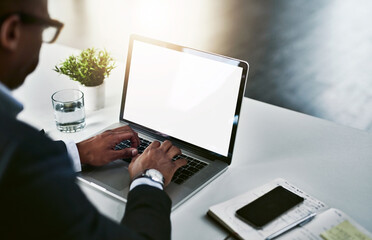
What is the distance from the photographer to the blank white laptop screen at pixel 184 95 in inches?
42.7

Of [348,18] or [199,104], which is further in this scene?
[348,18]

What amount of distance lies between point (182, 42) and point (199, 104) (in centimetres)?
145

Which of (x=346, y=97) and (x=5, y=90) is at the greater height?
(x=5, y=90)

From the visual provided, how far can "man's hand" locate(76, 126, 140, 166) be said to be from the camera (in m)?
1.04

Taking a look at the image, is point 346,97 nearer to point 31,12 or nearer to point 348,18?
point 348,18

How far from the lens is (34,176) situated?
20.6 inches

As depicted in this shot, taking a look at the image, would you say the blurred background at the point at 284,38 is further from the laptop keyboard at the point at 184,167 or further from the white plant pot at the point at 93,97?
the laptop keyboard at the point at 184,167

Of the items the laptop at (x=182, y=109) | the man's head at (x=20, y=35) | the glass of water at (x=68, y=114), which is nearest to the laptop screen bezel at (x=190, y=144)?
the laptop at (x=182, y=109)

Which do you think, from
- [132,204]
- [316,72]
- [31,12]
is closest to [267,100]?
→ [316,72]

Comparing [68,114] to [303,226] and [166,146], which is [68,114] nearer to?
[166,146]

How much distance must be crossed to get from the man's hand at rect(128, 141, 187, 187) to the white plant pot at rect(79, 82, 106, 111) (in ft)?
1.49

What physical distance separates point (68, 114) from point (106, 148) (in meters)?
0.26

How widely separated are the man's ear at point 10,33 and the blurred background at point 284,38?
183 cm

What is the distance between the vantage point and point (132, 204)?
81 centimetres
